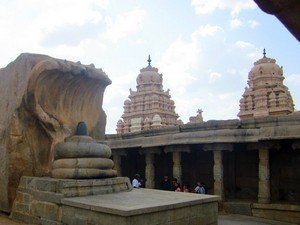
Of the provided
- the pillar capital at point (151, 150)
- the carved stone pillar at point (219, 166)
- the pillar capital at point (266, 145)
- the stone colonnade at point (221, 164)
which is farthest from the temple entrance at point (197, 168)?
the pillar capital at point (266, 145)

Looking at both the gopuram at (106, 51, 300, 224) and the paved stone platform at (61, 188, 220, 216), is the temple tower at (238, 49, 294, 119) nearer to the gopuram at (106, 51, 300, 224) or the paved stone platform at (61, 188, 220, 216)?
the gopuram at (106, 51, 300, 224)

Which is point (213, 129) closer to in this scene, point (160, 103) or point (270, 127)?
point (270, 127)

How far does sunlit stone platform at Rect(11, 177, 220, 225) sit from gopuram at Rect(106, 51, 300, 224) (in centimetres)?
372

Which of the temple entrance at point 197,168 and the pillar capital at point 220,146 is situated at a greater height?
the pillar capital at point 220,146

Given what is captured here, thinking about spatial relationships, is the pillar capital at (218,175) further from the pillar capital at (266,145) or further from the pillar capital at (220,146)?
the pillar capital at (266,145)

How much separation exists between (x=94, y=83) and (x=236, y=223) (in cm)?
483

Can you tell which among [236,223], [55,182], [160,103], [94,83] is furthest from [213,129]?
[160,103]

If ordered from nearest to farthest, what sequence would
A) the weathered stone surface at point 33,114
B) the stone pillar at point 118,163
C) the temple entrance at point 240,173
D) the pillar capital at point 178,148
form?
the weathered stone surface at point 33,114 < the temple entrance at point 240,173 < the pillar capital at point 178,148 < the stone pillar at point 118,163

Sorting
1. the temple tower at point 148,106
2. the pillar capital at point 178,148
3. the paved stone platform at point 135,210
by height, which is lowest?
the paved stone platform at point 135,210

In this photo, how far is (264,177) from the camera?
10016 millimetres

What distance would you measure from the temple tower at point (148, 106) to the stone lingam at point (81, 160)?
74.5 feet

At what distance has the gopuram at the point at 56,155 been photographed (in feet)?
20.2

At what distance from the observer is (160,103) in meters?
32.4

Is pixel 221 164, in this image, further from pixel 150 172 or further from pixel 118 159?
pixel 118 159
